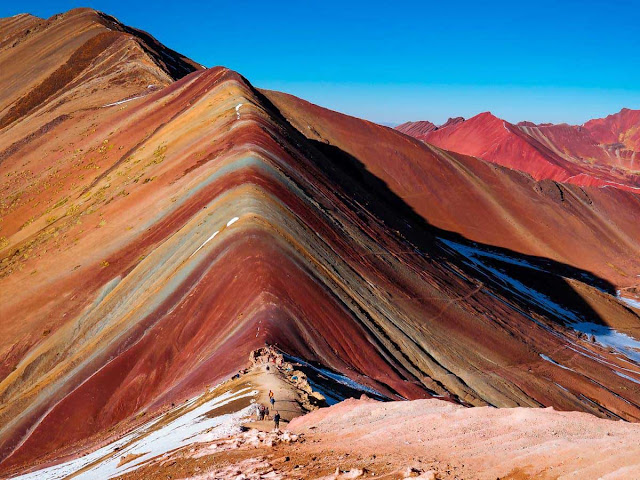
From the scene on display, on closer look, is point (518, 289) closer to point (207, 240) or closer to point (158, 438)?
point (207, 240)

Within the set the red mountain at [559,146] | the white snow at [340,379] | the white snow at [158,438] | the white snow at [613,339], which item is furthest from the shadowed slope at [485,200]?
the white snow at [158,438]

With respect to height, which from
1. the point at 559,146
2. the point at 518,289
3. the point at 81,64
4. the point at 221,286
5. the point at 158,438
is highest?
the point at 81,64

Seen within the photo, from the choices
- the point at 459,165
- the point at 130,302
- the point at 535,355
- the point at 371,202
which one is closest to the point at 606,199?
the point at 459,165

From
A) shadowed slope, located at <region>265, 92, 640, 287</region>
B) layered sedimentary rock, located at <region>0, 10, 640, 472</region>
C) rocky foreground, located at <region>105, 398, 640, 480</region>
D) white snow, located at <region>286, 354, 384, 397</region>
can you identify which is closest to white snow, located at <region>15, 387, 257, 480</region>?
rocky foreground, located at <region>105, 398, 640, 480</region>

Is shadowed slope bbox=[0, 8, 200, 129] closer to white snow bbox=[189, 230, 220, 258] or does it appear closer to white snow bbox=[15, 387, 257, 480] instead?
white snow bbox=[189, 230, 220, 258]

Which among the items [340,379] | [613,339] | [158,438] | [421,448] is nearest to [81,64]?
[613,339]

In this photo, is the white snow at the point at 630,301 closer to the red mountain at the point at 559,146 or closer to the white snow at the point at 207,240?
the red mountain at the point at 559,146
